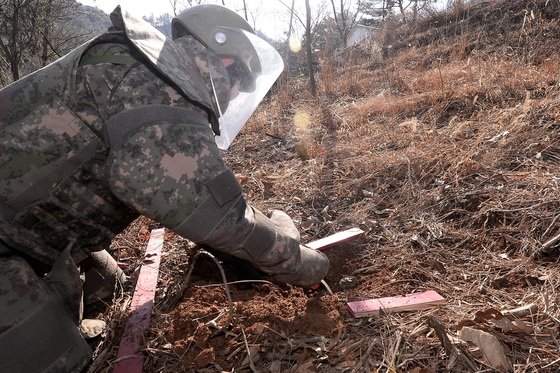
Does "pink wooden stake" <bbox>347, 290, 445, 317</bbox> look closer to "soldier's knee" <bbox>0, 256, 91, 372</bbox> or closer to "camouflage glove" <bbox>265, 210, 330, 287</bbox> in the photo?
"camouflage glove" <bbox>265, 210, 330, 287</bbox>

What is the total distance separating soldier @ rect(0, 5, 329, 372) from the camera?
4.16 feet

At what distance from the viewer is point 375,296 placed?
65.8 inches

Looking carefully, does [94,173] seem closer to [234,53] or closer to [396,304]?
[234,53]

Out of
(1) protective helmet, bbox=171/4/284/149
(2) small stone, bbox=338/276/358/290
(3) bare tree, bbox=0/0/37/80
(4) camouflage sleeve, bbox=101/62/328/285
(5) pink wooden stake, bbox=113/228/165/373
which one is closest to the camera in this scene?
(4) camouflage sleeve, bbox=101/62/328/285

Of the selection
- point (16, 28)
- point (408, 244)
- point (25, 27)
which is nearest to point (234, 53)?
Answer: point (408, 244)

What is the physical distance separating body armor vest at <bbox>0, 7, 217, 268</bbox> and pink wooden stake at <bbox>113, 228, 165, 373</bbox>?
0.43m

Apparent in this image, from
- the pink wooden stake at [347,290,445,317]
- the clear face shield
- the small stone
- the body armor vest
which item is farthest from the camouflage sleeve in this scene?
the small stone

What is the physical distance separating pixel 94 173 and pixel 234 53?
78cm

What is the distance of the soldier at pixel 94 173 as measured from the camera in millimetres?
1268

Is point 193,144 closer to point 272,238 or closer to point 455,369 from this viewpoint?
point 272,238

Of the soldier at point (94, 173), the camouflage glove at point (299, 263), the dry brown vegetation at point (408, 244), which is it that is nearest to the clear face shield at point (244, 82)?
the soldier at point (94, 173)

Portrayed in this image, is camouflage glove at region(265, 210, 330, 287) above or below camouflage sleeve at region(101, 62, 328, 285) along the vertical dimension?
below

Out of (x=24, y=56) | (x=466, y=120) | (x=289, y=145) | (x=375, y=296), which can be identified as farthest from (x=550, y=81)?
(x=24, y=56)

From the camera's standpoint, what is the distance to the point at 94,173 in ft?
4.56
